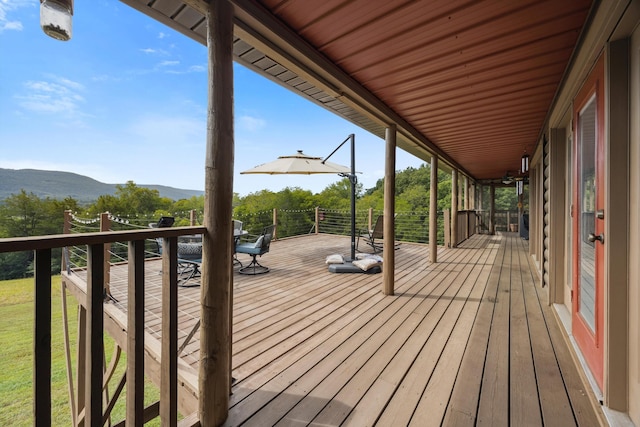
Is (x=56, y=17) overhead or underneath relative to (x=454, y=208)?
overhead

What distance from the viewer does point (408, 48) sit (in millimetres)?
1967

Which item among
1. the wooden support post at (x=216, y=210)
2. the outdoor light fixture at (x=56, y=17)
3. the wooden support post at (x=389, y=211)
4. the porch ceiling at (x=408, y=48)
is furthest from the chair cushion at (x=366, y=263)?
the outdoor light fixture at (x=56, y=17)

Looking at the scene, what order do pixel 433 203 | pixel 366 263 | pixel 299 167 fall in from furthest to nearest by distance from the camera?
pixel 299 167, pixel 433 203, pixel 366 263

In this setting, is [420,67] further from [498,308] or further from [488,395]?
[498,308]

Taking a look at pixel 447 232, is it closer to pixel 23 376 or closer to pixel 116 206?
pixel 23 376

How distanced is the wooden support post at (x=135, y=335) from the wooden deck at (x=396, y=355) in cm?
46

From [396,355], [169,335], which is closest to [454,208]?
[396,355]

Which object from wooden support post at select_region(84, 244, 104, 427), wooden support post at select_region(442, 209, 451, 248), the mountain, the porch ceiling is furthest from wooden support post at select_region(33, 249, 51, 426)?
the mountain

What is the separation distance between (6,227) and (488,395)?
12.7 meters

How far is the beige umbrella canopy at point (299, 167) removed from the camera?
17.4ft

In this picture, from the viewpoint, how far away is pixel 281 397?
160 centimetres

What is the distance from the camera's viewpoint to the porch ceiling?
61.8 inches

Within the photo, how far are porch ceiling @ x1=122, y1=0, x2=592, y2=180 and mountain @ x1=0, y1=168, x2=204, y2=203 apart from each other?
13015mm

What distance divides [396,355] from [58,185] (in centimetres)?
2225
